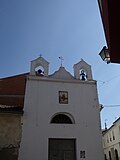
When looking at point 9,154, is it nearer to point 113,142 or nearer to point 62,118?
point 62,118

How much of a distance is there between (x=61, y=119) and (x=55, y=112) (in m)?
0.72

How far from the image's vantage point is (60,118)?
13.9 meters

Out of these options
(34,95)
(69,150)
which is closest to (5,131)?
(34,95)

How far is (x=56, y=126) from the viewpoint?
1309 centimetres

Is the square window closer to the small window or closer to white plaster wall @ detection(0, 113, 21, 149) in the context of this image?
the small window

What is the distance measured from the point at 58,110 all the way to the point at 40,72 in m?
3.79

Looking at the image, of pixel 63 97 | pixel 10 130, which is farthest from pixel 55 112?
pixel 10 130

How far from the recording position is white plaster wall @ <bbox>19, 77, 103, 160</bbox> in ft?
40.7

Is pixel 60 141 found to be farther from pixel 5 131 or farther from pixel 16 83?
pixel 16 83

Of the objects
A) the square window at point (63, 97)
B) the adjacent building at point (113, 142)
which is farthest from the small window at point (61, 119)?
the adjacent building at point (113, 142)

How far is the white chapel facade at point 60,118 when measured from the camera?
12538 mm

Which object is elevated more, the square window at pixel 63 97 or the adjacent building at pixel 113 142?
the square window at pixel 63 97

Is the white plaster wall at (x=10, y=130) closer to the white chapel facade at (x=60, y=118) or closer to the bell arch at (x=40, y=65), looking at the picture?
the white chapel facade at (x=60, y=118)

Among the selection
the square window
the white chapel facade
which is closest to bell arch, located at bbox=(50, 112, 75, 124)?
the white chapel facade
